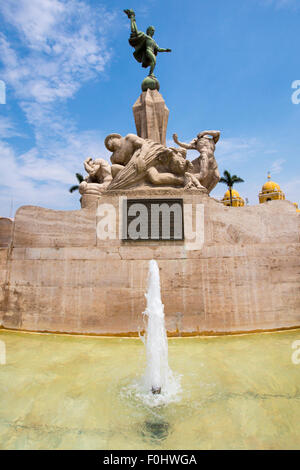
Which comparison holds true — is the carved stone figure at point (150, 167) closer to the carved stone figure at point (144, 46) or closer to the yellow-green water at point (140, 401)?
the carved stone figure at point (144, 46)

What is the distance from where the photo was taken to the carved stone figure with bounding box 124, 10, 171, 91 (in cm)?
892

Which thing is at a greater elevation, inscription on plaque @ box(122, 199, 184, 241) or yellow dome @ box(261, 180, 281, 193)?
yellow dome @ box(261, 180, 281, 193)

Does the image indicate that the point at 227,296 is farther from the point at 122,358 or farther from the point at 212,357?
the point at 122,358

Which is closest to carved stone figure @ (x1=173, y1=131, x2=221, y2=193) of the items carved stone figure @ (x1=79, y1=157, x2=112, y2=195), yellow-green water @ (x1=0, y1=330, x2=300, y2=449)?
carved stone figure @ (x1=79, y1=157, x2=112, y2=195)

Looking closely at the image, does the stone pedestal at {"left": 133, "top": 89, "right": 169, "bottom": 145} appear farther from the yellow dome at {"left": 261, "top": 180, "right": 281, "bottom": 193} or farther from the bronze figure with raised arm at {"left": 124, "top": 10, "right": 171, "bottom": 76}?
the yellow dome at {"left": 261, "top": 180, "right": 281, "bottom": 193}

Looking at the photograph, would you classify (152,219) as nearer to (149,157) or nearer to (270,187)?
(149,157)

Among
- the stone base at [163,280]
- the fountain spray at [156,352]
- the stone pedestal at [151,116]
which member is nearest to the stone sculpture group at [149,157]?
the stone pedestal at [151,116]

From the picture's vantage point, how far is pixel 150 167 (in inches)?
240

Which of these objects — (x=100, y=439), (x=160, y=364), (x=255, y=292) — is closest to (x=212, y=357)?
(x=160, y=364)

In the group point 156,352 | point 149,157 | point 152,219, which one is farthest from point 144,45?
point 156,352

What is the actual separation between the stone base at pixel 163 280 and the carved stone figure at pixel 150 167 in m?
1.12

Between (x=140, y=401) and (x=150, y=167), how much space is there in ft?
15.9

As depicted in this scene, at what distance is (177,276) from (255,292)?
1562 millimetres

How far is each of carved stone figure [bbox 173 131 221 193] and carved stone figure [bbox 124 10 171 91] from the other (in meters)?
2.87
